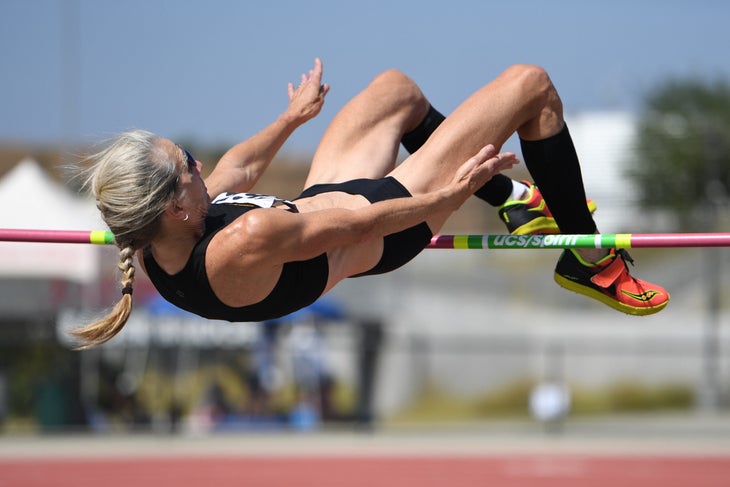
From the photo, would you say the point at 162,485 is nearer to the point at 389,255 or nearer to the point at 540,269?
the point at 389,255

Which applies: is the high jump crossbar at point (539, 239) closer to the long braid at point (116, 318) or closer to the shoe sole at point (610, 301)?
the shoe sole at point (610, 301)

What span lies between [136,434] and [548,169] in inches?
394

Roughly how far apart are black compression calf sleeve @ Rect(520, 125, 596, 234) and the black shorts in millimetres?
447

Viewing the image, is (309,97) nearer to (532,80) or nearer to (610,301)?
(532,80)

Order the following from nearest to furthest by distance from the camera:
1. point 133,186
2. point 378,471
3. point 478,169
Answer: point 133,186 → point 478,169 → point 378,471

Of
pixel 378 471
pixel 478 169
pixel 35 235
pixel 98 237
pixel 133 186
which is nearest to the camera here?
pixel 133 186

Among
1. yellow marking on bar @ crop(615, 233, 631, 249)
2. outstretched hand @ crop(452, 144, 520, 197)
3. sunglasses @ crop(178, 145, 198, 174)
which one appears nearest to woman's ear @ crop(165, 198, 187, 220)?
sunglasses @ crop(178, 145, 198, 174)

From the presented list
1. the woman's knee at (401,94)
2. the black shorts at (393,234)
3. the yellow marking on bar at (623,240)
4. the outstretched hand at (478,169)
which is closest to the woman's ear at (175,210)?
the black shorts at (393,234)

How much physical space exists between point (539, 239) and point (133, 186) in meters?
1.41

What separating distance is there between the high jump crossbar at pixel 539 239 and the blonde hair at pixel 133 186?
63 cm

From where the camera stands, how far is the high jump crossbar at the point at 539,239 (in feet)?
12.3

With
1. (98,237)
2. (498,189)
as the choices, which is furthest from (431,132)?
(98,237)

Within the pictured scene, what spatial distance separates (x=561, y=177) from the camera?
3.89 meters

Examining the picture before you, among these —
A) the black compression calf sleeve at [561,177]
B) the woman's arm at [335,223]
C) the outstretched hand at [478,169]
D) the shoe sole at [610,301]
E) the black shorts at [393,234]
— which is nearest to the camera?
the woman's arm at [335,223]
